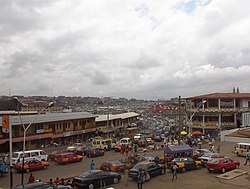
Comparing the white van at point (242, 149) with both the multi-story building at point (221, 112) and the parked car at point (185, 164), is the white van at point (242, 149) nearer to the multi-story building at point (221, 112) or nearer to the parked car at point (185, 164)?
the parked car at point (185, 164)

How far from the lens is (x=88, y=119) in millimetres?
60312

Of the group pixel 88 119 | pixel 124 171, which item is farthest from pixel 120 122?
pixel 124 171

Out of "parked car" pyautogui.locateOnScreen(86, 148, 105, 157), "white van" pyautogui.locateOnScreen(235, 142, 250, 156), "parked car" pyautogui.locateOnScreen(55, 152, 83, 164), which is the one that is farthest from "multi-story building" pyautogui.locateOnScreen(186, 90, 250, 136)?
"parked car" pyautogui.locateOnScreen(55, 152, 83, 164)

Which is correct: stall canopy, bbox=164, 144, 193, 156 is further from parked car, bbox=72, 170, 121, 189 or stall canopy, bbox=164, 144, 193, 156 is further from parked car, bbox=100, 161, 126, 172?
parked car, bbox=72, 170, 121, 189

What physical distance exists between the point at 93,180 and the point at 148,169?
4.95 meters

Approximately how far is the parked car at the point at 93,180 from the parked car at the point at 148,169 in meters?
1.22

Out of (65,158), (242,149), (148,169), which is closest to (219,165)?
(148,169)

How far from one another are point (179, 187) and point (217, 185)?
2700 millimetres

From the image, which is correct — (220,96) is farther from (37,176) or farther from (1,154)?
(37,176)

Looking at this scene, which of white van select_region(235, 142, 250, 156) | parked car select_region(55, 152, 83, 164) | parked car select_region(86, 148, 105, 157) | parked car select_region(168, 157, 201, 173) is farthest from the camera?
parked car select_region(86, 148, 105, 157)

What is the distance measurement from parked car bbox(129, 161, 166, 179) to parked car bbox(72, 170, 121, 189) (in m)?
1.22

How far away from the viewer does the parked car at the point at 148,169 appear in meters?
23.9

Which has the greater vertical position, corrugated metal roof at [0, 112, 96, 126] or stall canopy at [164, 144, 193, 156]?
corrugated metal roof at [0, 112, 96, 126]

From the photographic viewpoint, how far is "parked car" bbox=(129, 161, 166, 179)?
23.9 metres
